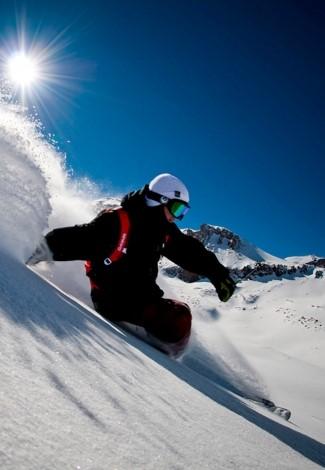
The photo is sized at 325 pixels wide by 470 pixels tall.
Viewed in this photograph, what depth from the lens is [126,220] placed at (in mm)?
4645

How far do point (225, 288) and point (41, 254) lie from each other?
8.00ft

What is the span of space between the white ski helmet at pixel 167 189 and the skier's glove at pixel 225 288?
1.20m

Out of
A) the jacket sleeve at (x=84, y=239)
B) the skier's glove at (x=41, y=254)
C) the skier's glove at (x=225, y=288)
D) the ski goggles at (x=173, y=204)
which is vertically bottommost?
the skier's glove at (x=41, y=254)

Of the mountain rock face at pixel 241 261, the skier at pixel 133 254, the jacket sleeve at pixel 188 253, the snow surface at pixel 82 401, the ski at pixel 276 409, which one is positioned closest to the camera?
the snow surface at pixel 82 401

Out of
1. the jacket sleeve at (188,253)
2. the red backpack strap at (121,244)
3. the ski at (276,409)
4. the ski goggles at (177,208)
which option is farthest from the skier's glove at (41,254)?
the ski at (276,409)

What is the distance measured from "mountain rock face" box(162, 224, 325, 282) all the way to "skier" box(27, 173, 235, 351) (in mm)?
78925

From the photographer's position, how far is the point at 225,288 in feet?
17.1

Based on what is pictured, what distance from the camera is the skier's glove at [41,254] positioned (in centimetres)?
414

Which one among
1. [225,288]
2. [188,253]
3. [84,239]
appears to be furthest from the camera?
[188,253]

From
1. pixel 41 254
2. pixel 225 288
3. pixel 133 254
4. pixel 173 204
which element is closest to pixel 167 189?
pixel 173 204

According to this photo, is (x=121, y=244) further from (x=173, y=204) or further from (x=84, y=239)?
(x=173, y=204)

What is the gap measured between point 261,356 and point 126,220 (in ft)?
28.7

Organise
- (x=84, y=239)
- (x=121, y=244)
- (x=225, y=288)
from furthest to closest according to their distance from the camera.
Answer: (x=225, y=288)
(x=121, y=244)
(x=84, y=239)

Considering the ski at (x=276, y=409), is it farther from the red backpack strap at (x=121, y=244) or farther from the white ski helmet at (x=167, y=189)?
the white ski helmet at (x=167, y=189)
